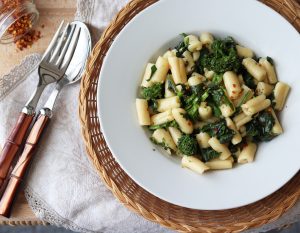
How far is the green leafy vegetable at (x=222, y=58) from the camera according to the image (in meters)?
1.50

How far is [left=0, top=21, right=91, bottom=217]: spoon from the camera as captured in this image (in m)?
1.69

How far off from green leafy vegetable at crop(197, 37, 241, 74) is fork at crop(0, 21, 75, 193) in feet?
1.65

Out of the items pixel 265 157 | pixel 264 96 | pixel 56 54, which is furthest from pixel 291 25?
pixel 56 54

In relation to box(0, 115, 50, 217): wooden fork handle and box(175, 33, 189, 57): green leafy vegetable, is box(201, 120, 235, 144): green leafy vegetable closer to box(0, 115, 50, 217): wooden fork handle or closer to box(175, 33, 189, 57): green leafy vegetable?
box(175, 33, 189, 57): green leafy vegetable

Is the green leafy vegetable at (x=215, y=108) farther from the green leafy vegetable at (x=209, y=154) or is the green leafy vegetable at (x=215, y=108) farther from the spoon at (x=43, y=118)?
the spoon at (x=43, y=118)

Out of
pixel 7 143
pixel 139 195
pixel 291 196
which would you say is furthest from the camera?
pixel 7 143

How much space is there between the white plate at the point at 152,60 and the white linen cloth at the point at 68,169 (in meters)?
0.24

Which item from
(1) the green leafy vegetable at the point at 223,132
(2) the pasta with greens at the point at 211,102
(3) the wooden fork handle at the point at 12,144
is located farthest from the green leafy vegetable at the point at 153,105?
(3) the wooden fork handle at the point at 12,144

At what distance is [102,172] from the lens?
5.04 ft

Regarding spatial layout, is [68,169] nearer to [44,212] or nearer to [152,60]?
[44,212]

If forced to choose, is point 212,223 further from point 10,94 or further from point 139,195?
point 10,94

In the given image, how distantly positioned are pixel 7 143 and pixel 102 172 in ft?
1.29

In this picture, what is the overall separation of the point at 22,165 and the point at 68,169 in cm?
16

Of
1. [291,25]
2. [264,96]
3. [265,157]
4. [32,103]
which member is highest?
[291,25]
